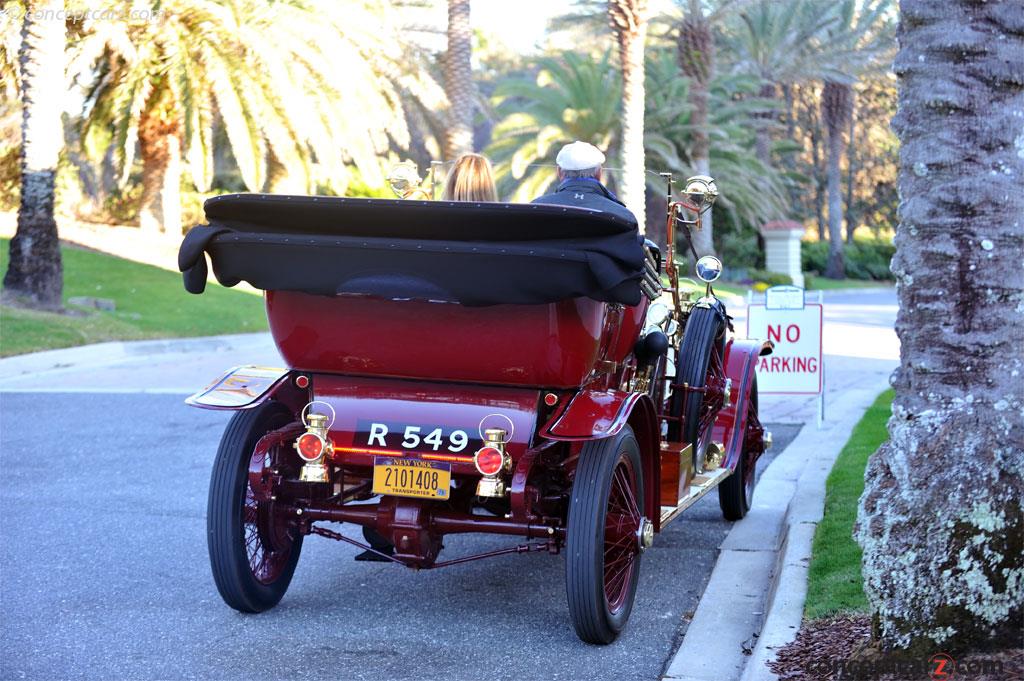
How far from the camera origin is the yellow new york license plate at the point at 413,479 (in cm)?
457

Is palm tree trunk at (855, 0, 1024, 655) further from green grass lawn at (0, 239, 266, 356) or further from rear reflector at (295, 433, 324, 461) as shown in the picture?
green grass lawn at (0, 239, 266, 356)

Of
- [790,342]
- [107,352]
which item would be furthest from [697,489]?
[107,352]

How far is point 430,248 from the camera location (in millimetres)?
4402

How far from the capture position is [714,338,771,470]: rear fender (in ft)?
21.1

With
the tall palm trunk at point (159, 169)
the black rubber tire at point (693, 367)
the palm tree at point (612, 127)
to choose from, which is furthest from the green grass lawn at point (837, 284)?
the black rubber tire at point (693, 367)

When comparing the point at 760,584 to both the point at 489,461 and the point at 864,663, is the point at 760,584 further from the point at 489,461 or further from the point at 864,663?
the point at 864,663

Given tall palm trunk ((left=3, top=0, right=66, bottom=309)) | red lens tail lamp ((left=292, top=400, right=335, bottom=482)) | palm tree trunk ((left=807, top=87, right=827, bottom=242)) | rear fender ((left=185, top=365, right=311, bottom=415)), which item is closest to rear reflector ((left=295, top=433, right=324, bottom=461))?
red lens tail lamp ((left=292, top=400, right=335, bottom=482))

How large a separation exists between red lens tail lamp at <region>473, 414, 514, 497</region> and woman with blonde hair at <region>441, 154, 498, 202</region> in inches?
49.0

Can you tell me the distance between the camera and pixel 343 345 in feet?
15.7

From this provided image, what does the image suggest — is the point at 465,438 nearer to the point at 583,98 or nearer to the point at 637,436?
the point at 637,436

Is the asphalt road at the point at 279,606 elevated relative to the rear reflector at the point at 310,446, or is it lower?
lower

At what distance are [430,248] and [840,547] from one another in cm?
241

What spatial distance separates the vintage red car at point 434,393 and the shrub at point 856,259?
43.7 meters

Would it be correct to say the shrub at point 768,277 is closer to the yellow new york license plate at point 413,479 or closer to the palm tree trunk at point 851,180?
the palm tree trunk at point 851,180
